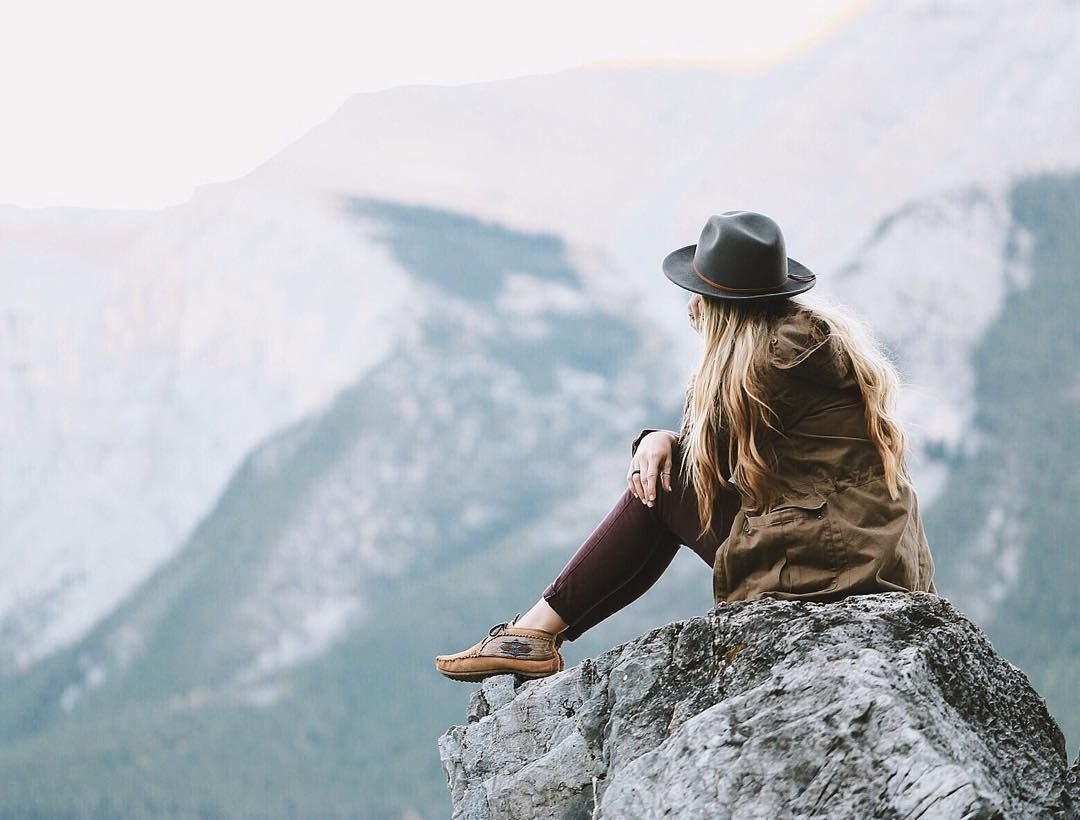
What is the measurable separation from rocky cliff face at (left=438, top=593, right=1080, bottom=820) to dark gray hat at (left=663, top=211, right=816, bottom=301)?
2.94 feet

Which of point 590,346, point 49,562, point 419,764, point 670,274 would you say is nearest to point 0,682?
point 49,562

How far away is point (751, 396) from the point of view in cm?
385

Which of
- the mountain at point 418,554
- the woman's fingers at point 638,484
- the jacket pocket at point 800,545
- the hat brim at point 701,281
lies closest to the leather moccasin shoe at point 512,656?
the woman's fingers at point 638,484

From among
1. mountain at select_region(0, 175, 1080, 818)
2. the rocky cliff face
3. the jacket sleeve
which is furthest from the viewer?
mountain at select_region(0, 175, 1080, 818)

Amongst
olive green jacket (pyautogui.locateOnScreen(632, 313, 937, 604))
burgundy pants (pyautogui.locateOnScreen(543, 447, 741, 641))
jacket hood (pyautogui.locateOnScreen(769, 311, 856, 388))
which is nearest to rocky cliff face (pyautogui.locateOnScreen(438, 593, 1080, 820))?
olive green jacket (pyautogui.locateOnScreen(632, 313, 937, 604))

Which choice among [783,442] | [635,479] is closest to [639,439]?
[635,479]

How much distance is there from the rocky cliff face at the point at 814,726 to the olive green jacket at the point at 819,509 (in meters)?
0.11

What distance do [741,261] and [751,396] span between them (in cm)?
40

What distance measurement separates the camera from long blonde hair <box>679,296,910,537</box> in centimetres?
386

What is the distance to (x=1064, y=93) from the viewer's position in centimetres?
11512

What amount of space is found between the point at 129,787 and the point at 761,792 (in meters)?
93.5

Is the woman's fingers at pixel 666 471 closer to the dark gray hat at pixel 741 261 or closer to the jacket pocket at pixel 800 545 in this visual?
the jacket pocket at pixel 800 545

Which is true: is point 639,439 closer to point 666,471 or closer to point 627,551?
point 666,471

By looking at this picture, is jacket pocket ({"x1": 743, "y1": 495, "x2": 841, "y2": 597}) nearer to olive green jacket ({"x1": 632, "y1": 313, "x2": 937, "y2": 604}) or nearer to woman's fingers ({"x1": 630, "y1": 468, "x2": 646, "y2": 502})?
olive green jacket ({"x1": 632, "y1": 313, "x2": 937, "y2": 604})
